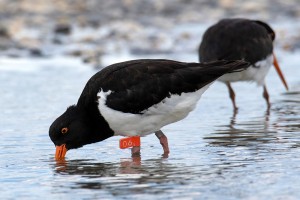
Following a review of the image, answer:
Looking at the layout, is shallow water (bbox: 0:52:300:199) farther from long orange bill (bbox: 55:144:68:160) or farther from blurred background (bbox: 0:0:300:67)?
blurred background (bbox: 0:0:300:67)

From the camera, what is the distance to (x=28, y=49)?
16.7m

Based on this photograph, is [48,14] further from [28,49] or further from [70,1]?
[28,49]

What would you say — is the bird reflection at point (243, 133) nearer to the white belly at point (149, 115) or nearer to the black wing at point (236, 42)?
the white belly at point (149, 115)

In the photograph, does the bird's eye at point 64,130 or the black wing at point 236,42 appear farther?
the black wing at point 236,42

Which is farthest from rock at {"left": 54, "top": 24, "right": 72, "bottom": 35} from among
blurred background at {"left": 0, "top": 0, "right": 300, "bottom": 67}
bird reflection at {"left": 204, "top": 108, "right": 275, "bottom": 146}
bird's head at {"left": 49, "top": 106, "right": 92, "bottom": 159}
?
bird's head at {"left": 49, "top": 106, "right": 92, "bottom": 159}

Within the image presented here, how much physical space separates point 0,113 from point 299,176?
16.8 ft

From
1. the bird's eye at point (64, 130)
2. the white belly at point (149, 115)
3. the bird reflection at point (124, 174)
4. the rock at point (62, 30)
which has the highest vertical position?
the rock at point (62, 30)

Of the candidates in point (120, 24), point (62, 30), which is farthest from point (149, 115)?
point (120, 24)

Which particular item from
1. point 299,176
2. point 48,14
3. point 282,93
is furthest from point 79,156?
point 48,14

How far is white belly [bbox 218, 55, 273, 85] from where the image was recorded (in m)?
10.8

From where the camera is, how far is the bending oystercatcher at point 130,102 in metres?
7.77

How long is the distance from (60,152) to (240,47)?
389cm

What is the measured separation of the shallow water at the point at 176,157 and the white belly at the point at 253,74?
37 cm

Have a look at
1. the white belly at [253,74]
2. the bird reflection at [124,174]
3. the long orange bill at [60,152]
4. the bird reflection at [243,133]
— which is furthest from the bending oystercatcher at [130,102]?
the white belly at [253,74]
